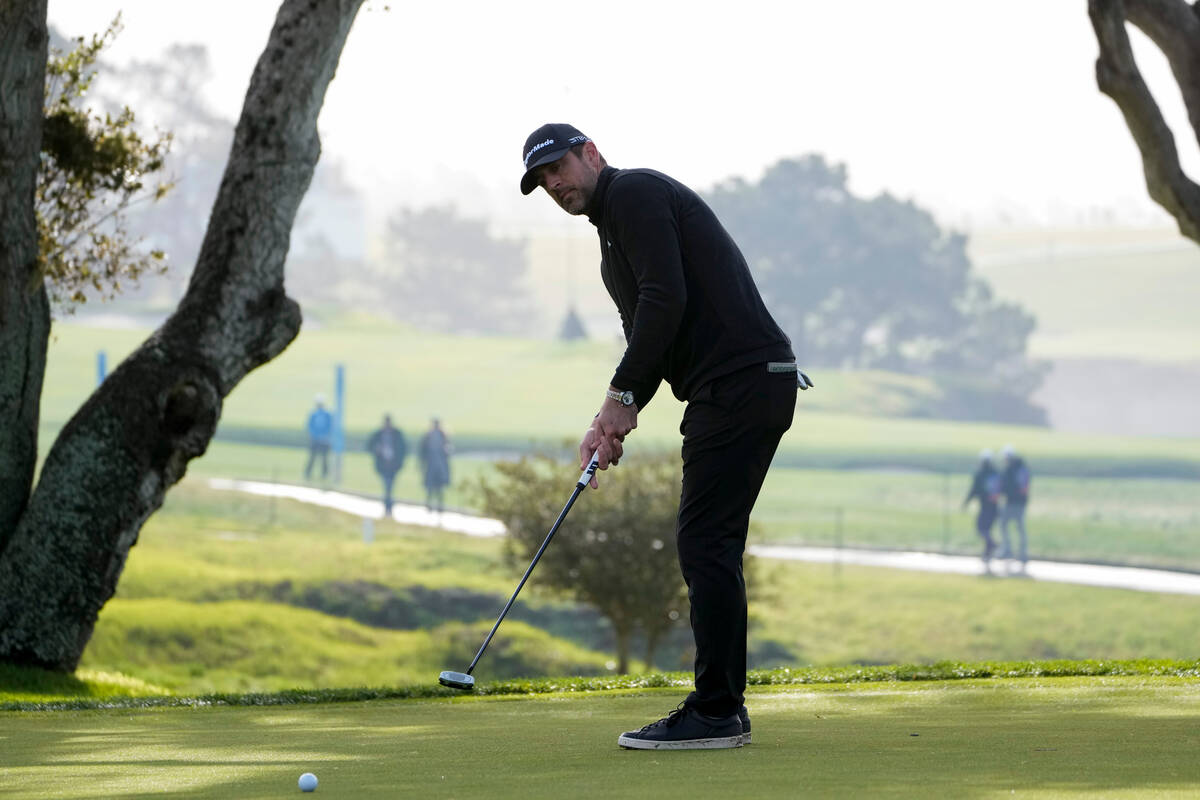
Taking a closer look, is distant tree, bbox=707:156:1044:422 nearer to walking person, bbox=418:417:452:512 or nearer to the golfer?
walking person, bbox=418:417:452:512

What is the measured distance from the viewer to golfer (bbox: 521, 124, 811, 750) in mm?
5727

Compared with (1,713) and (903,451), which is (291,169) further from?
(903,451)

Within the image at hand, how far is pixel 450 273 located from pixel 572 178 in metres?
→ 126

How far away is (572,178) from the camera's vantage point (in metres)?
5.94

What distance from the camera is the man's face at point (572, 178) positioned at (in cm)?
594

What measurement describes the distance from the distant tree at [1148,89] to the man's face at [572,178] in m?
7.87

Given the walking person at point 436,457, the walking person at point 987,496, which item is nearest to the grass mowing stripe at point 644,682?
the walking person at point 987,496

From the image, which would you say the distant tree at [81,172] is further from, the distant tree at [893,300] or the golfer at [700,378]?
the distant tree at [893,300]

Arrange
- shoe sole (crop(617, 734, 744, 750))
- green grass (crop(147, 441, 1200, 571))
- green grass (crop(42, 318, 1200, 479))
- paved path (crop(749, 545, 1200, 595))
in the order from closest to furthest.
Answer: shoe sole (crop(617, 734, 744, 750))
paved path (crop(749, 545, 1200, 595))
green grass (crop(147, 441, 1200, 571))
green grass (crop(42, 318, 1200, 479))

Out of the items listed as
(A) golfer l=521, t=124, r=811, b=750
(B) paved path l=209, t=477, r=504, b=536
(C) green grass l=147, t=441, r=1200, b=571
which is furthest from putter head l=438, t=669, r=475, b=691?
(C) green grass l=147, t=441, r=1200, b=571

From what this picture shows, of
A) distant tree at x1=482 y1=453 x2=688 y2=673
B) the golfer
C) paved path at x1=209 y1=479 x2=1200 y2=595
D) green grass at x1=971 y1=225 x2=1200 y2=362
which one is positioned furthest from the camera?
green grass at x1=971 y1=225 x2=1200 y2=362

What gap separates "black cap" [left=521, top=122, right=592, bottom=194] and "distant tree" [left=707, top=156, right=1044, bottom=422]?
97.6 m

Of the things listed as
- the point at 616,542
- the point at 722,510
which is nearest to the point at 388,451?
the point at 616,542

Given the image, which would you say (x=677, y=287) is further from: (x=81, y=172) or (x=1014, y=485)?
(x=1014, y=485)
